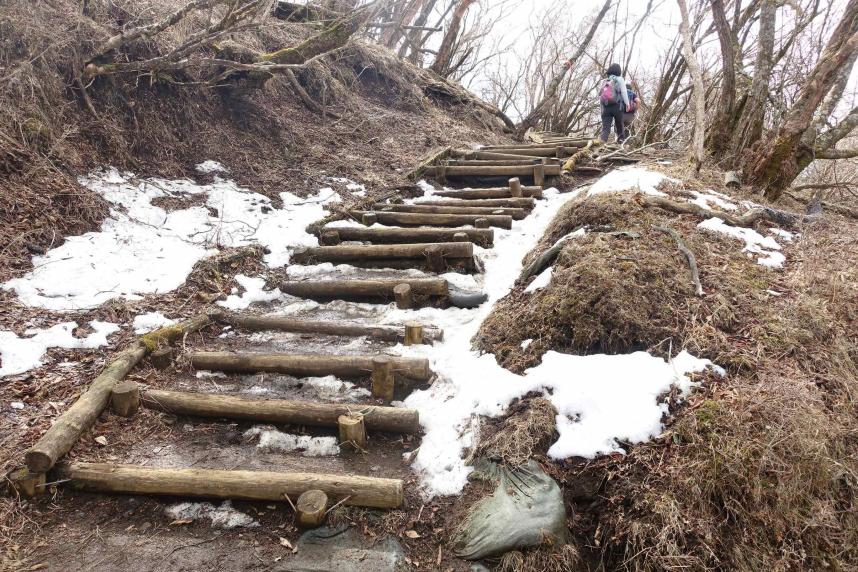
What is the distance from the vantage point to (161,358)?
3.80 metres

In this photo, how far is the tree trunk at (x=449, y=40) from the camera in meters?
13.8

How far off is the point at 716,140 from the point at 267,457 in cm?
747

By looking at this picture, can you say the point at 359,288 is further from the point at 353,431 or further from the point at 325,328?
the point at 353,431

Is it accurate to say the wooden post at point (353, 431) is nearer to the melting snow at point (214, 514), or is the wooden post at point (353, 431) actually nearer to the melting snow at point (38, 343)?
the melting snow at point (214, 514)

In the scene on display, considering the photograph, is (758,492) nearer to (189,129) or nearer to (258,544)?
(258,544)

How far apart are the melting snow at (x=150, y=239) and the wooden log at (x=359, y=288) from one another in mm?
680

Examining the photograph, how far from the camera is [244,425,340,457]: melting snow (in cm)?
317

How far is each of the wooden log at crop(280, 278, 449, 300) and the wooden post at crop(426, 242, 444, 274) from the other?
412 mm

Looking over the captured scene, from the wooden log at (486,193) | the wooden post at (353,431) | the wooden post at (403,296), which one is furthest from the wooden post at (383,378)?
the wooden log at (486,193)

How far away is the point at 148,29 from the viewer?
5336mm

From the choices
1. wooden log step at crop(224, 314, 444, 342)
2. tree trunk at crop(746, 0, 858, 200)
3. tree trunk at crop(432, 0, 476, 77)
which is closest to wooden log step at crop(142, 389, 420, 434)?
wooden log step at crop(224, 314, 444, 342)

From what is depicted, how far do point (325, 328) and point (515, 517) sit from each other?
2.61 metres

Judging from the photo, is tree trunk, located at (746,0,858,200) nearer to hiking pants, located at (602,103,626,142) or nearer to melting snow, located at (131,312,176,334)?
hiking pants, located at (602,103,626,142)

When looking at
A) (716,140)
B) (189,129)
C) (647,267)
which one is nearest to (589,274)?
(647,267)
